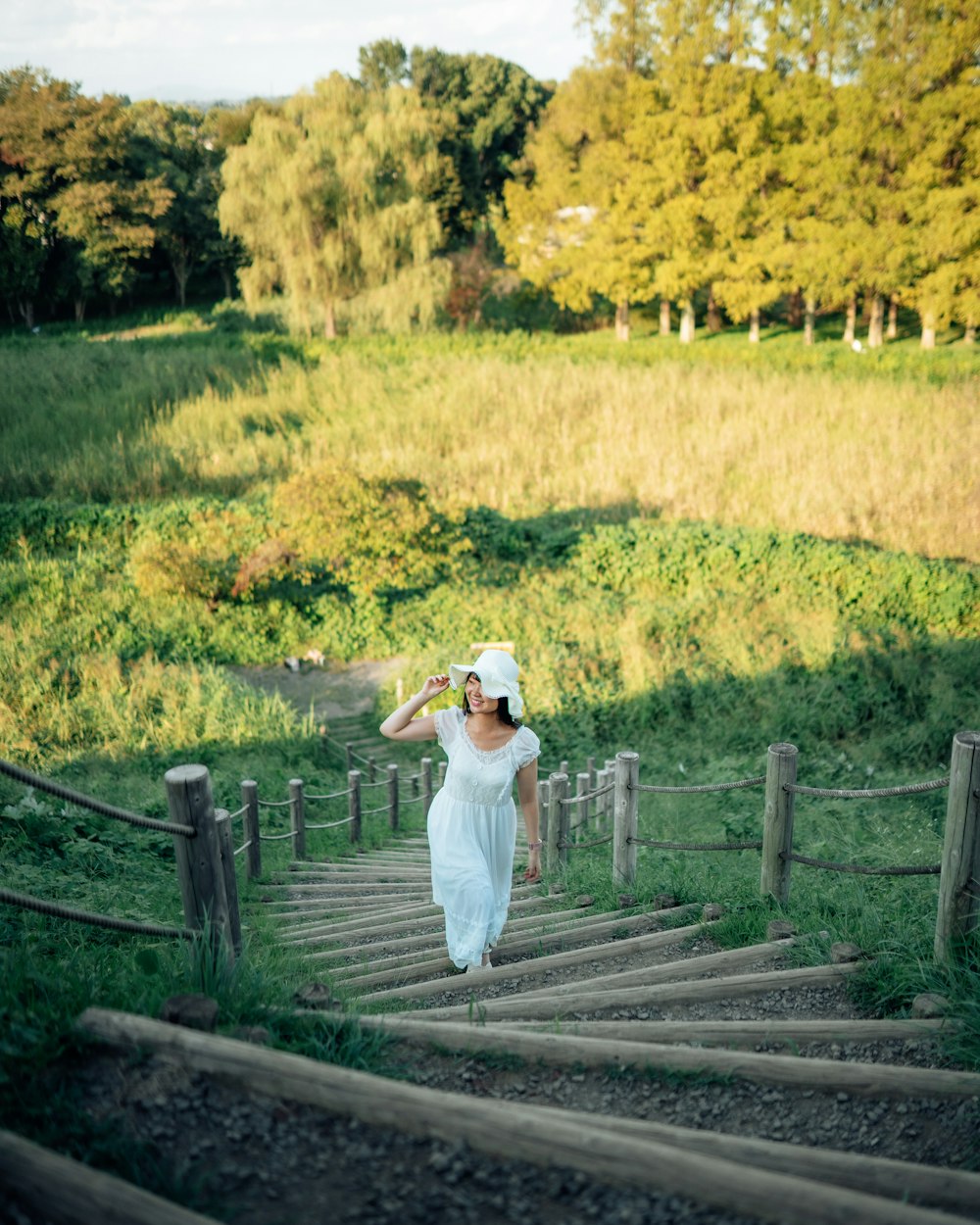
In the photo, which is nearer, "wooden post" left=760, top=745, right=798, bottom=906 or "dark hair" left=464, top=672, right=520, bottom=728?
"dark hair" left=464, top=672, right=520, bottom=728

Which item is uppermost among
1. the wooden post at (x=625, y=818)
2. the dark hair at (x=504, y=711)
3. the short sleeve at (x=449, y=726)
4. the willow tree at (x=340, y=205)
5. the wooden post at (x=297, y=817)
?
the willow tree at (x=340, y=205)

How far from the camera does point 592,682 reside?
13938 millimetres

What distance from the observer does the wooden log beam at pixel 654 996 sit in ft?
12.0

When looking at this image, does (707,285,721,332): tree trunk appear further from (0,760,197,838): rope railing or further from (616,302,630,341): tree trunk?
(0,760,197,838): rope railing

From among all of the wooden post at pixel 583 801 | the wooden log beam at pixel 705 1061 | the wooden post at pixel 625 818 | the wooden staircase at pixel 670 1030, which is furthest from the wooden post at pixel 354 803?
the wooden log beam at pixel 705 1061

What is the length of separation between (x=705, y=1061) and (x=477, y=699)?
1.91 metres

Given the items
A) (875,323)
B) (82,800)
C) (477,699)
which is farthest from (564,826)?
(875,323)

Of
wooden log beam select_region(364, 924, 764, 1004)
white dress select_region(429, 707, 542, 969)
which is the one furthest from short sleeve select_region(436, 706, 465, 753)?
wooden log beam select_region(364, 924, 764, 1004)

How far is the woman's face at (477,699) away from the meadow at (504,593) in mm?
1458

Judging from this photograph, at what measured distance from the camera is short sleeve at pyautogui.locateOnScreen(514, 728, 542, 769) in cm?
457

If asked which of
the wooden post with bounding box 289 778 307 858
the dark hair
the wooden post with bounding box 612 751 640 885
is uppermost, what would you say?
the dark hair

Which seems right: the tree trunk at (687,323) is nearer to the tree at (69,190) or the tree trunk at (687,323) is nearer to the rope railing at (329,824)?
the tree at (69,190)

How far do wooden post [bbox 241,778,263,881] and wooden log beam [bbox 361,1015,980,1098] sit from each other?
13.2 ft

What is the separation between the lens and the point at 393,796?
9867 mm
